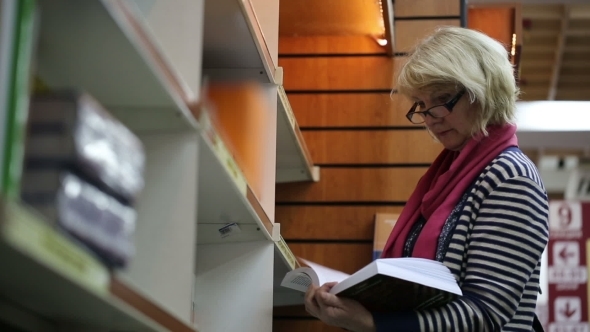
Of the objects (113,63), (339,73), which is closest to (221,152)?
(113,63)

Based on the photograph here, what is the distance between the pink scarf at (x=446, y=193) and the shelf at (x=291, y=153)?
674 mm

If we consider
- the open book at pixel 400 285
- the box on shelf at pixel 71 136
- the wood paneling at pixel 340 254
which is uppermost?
the box on shelf at pixel 71 136

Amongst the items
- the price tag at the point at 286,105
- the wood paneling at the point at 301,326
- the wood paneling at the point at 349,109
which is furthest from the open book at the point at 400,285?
the wood paneling at the point at 349,109

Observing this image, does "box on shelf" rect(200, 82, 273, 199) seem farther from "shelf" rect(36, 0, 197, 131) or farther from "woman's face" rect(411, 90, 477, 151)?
"shelf" rect(36, 0, 197, 131)

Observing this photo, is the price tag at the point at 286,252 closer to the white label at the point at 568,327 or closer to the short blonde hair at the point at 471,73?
the short blonde hair at the point at 471,73

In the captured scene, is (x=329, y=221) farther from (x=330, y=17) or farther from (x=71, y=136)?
(x=71, y=136)

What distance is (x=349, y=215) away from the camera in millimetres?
3854

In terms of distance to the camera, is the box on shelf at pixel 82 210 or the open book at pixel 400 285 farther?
the open book at pixel 400 285

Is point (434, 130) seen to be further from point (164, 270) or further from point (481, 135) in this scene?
point (164, 270)

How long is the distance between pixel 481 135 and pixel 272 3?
0.95 meters

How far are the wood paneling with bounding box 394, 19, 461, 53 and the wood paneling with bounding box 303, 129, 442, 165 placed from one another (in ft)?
1.35

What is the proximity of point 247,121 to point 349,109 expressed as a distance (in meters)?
1.44

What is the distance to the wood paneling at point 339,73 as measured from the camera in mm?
3963

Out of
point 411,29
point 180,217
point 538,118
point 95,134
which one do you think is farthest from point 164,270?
point 538,118
